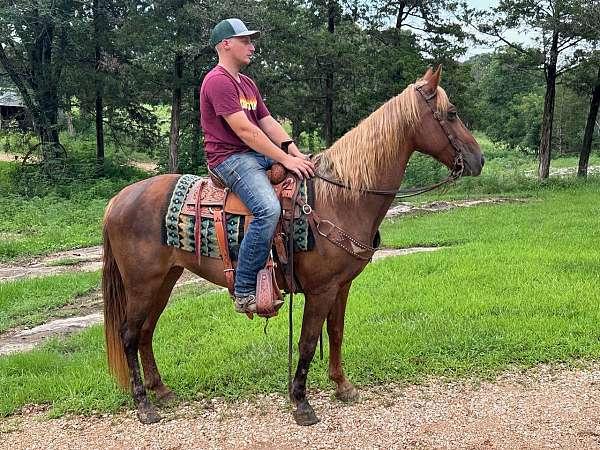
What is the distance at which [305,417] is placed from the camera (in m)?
3.92

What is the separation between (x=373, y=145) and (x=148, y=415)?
2567mm

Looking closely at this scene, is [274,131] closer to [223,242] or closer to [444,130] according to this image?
[223,242]

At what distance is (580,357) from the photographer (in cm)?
478

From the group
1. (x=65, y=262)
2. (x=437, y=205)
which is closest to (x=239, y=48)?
(x=65, y=262)

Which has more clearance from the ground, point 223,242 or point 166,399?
point 223,242

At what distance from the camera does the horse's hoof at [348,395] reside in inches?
166

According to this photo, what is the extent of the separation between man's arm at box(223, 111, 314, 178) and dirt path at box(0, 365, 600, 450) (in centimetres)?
181

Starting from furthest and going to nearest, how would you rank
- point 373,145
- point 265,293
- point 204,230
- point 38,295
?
point 38,295 < point 204,230 < point 373,145 < point 265,293

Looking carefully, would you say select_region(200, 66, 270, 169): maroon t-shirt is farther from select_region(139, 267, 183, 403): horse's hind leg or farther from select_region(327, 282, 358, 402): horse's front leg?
select_region(327, 282, 358, 402): horse's front leg

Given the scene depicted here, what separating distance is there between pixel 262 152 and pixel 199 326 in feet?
10.1

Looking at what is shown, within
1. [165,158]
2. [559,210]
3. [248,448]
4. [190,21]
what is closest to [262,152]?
[248,448]

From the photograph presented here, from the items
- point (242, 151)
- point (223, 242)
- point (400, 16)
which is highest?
point (400, 16)

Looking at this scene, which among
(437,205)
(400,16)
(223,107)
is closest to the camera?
(223,107)

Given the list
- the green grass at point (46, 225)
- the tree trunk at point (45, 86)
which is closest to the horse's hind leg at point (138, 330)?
the green grass at point (46, 225)
